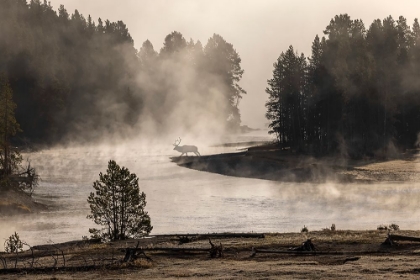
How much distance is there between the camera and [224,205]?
52312 mm

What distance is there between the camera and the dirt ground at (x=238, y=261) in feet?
76.9

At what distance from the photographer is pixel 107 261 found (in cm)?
2748

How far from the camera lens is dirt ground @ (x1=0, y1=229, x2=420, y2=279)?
23.5 m

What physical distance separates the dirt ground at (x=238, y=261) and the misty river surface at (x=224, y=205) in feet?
26.2

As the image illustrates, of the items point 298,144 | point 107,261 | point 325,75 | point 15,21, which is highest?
point 15,21

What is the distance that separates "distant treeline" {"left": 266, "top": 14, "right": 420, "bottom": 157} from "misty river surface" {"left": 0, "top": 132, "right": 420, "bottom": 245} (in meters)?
21.4

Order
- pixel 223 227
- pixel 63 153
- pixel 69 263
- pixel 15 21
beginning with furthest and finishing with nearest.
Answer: pixel 15 21
pixel 63 153
pixel 223 227
pixel 69 263

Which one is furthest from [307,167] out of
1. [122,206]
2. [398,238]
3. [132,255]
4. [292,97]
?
[132,255]

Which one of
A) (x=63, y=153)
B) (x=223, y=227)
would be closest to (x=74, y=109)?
(x=63, y=153)

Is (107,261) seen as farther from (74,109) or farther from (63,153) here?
(74,109)

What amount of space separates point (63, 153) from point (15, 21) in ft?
151

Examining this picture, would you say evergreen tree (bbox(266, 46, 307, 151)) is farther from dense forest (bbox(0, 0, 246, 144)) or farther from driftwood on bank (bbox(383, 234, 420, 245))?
driftwood on bank (bbox(383, 234, 420, 245))

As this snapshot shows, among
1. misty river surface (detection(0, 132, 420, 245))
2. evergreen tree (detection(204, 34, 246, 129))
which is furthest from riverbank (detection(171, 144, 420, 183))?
evergreen tree (detection(204, 34, 246, 129))

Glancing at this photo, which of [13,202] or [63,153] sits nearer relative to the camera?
[13,202]
